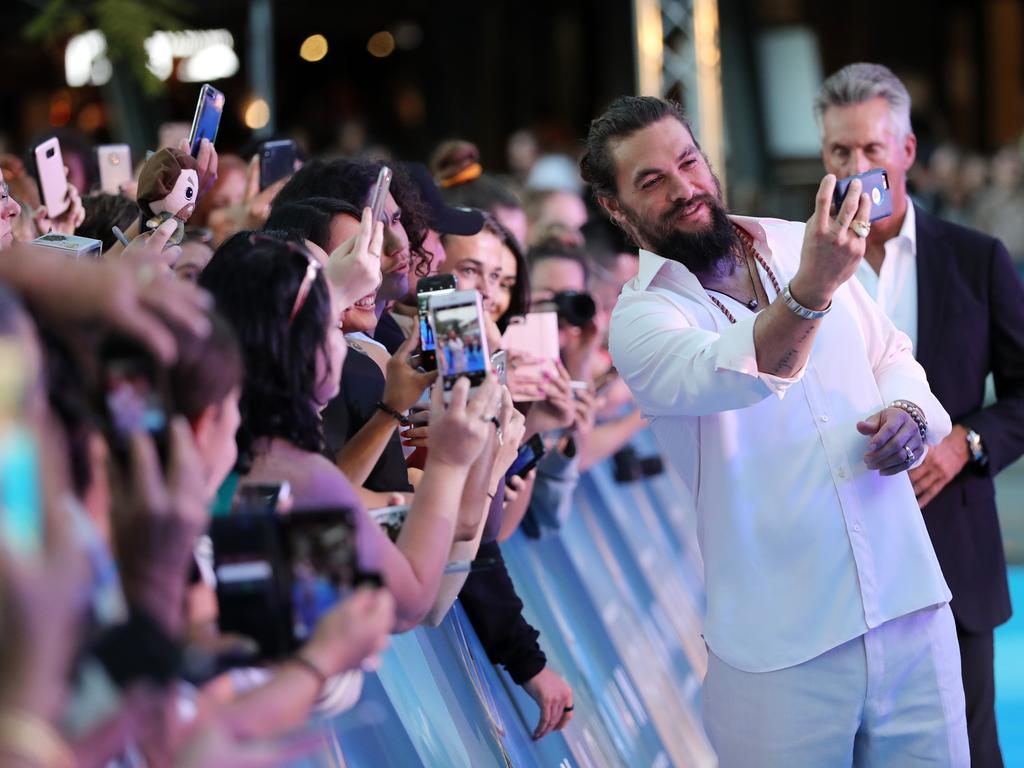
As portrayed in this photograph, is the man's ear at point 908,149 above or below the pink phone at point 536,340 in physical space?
above

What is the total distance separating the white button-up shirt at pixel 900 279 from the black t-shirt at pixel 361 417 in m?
1.46

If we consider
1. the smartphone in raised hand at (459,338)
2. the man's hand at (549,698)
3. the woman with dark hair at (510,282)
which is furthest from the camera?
the woman with dark hair at (510,282)

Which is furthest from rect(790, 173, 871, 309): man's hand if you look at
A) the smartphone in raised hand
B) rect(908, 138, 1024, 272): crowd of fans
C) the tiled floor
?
rect(908, 138, 1024, 272): crowd of fans

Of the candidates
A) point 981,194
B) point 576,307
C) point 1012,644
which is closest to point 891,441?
point 576,307

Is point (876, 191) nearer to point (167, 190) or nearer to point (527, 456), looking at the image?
point (527, 456)

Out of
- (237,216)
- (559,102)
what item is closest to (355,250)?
(237,216)

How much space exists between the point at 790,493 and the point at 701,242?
50cm

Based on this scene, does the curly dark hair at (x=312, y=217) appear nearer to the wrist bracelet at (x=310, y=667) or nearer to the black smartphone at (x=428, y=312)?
the black smartphone at (x=428, y=312)

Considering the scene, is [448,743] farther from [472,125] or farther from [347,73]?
[347,73]

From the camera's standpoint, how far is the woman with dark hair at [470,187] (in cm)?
→ 468

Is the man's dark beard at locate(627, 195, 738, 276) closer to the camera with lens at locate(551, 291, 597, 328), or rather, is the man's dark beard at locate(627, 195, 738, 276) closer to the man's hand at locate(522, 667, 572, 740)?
the man's hand at locate(522, 667, 572, 740)

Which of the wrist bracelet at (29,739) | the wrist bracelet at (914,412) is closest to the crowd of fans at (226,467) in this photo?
the wrist bracelet at (29,739)

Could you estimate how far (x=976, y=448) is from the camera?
352cm

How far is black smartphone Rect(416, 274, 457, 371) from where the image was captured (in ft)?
8.31
